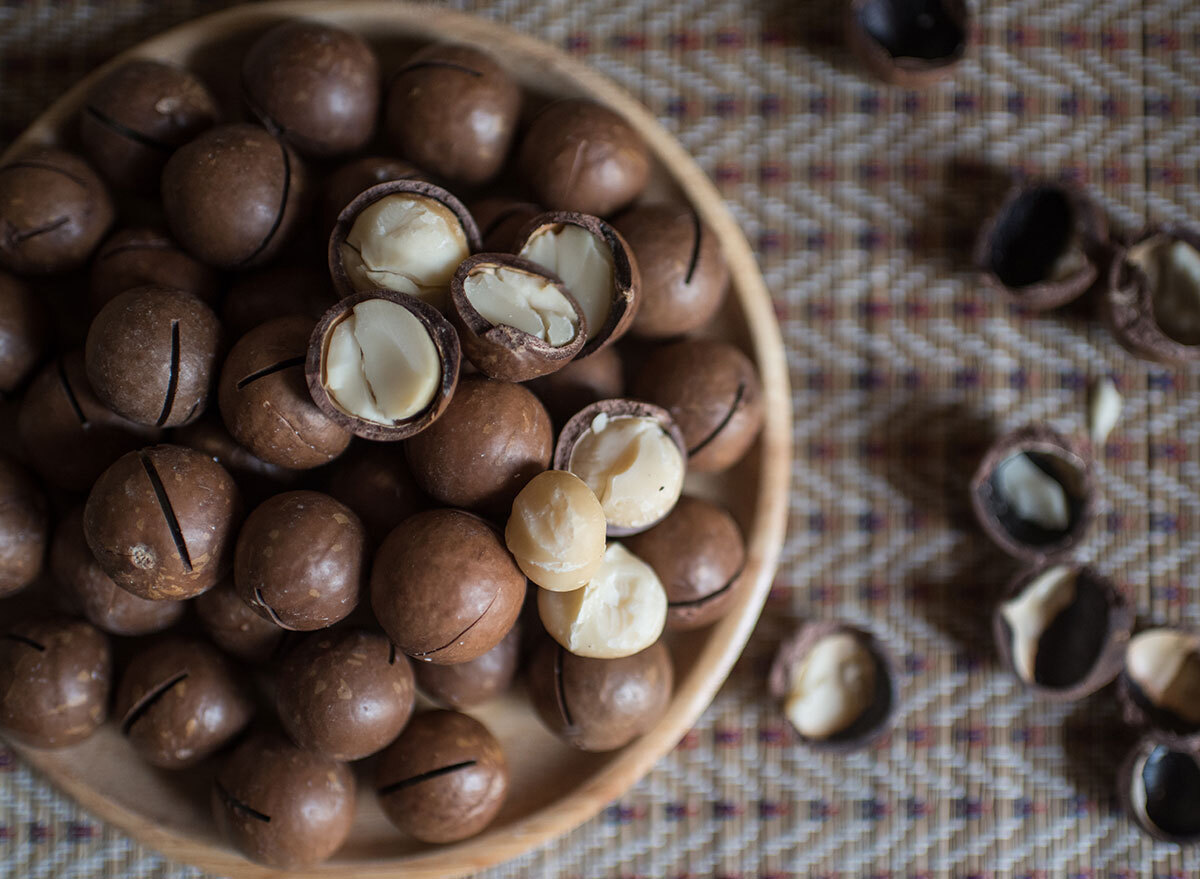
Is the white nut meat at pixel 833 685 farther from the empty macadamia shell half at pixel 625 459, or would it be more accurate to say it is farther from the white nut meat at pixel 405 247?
the white nut meat at pixel 405 247

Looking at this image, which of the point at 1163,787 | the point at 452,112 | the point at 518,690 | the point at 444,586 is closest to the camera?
the point at 444,586

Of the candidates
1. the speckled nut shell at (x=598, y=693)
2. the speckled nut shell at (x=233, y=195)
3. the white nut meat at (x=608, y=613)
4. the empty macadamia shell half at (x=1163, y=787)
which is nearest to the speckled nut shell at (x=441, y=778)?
the speckled nut shell at (x=598, y=693)

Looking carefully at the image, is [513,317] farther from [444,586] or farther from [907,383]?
[907,383]

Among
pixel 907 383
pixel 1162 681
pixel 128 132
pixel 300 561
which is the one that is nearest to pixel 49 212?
pixel 128 132

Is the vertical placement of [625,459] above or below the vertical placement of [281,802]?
above

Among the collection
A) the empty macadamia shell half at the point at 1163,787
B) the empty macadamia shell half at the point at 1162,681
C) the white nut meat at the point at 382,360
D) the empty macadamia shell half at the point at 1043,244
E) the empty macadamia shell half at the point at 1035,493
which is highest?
the white nut meat at the point at 382,360

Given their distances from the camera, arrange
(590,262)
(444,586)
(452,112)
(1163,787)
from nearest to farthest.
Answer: (444,586) < (590,262) < (452,112) < (1163,787)
